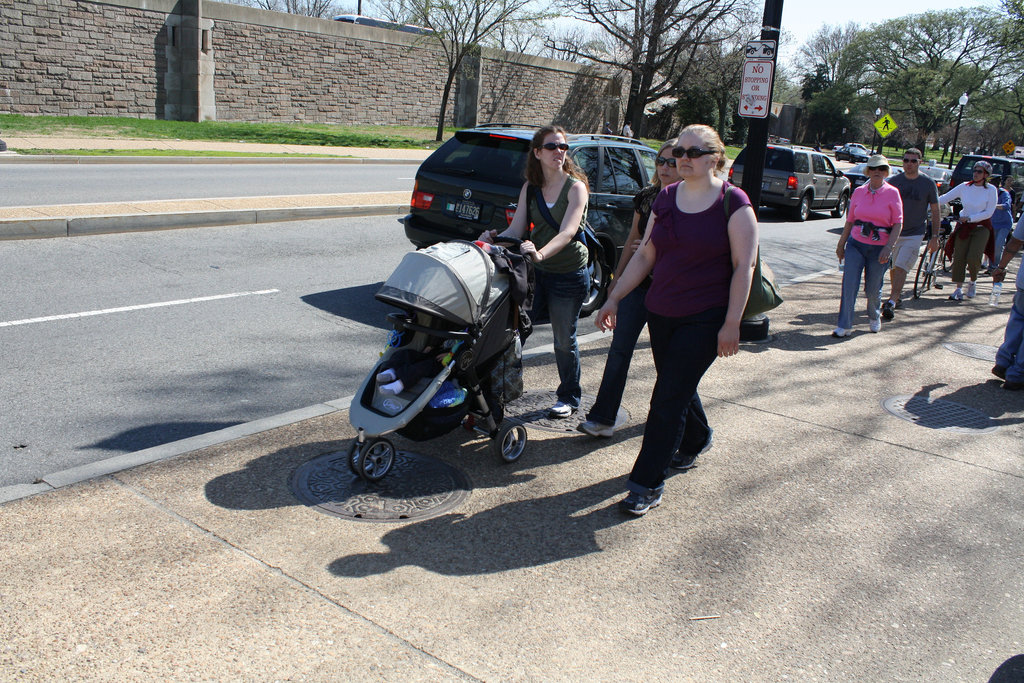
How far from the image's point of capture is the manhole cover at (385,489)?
423 cm

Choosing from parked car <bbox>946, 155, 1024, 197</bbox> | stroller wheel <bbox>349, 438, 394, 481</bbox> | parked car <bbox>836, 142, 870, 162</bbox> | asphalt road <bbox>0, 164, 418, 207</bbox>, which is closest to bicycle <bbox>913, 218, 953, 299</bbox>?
stroller wheel <bbox>349, 438, 394, 481</bbox>

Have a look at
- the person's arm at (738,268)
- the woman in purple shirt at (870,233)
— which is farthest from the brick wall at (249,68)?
the person's arm at (738,268)

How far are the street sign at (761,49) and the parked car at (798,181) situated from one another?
12.7 metres

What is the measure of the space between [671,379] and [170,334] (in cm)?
443

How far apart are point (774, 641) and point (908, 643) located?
577 millimetres

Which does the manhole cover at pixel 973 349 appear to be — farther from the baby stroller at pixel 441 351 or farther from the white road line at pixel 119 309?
the white road line at pixel 119 309

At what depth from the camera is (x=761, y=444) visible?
5.52 m

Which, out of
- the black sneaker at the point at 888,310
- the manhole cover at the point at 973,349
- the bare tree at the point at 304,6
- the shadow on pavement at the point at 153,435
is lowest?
the shadow on pavement at the point at 153,435

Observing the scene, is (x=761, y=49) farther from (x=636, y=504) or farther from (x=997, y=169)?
(x=997, y=169)

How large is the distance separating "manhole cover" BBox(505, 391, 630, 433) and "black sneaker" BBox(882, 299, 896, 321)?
514 cm

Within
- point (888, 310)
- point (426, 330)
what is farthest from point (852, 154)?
point (426, 330)

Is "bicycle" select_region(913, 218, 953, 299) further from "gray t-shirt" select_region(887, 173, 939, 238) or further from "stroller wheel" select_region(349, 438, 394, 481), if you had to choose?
"stroller wheel" select_region(349, 438, 394, 481)

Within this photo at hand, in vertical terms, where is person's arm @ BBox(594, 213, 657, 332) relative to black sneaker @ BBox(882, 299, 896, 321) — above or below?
above

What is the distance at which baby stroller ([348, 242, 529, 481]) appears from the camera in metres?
4.44
